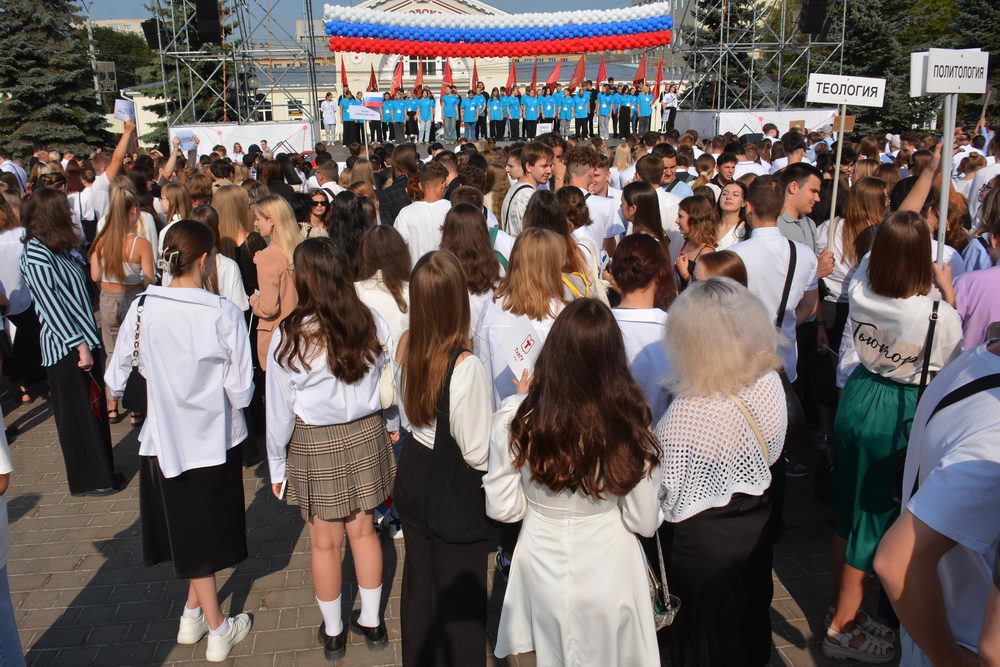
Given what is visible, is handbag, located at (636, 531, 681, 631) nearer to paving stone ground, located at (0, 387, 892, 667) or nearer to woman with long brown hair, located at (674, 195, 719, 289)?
paving stone ground, located at (0, 387, 892, 667)

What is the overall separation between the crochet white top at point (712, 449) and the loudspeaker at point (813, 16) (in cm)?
2271

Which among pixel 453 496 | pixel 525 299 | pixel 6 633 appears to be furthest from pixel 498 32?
pixel 6 633

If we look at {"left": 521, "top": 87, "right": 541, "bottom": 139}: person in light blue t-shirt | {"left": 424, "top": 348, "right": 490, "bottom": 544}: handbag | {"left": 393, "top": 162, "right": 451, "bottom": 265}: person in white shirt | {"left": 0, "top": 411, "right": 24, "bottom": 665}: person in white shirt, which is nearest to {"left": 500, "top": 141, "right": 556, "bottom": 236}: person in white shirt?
{"left": 393, "top": 162, "right": 451, "bottom": 265}: person in white shirt

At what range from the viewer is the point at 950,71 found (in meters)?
4.02

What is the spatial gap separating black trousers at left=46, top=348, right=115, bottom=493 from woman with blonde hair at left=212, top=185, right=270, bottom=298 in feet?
4.16

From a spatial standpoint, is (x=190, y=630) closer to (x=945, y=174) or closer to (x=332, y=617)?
(x=332, y=617)

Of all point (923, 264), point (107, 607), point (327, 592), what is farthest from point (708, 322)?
point (107, 607)

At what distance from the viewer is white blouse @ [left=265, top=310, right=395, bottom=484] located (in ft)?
11.2

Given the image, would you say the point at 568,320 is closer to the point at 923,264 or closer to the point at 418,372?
the point at 418,372

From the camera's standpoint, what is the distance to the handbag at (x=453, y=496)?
3113 millimetres

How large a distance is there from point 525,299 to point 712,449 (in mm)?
1351

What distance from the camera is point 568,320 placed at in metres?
2.48

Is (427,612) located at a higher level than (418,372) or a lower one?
lower

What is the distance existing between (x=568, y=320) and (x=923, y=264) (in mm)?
2007
